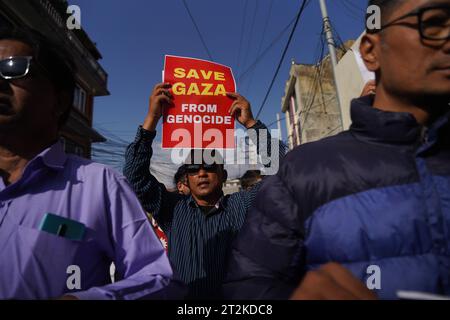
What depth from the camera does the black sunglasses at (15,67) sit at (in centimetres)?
107

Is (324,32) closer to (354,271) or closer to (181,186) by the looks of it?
(181,186)

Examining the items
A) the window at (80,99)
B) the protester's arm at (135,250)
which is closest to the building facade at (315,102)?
the window at (80,99)

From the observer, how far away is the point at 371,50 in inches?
44.3

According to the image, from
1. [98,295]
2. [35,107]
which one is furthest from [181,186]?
[98,295]

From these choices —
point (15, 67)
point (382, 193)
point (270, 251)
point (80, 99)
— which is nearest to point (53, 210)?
point (15, 67)

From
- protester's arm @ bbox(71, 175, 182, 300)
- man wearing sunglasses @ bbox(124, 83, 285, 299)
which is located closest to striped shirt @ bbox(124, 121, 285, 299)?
man wearing sunglasses @ bbox(124, 83, 285, 299)

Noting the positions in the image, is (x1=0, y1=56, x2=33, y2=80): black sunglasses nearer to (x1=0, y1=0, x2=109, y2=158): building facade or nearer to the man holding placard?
the man holding placard

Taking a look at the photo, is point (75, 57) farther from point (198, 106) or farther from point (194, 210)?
point (194, 210)

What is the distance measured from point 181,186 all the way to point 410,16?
12.3 ft

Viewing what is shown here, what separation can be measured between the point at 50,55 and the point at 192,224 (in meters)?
1.46

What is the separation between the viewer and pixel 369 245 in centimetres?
82

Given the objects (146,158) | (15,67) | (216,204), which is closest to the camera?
(15,67)

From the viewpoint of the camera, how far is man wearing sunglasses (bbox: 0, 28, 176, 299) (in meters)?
0.89

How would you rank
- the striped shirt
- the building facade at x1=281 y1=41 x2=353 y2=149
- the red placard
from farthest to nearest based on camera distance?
the building facade at x1=281 y1=41 x2=353 y2=149
the red placard
the striped shirt
